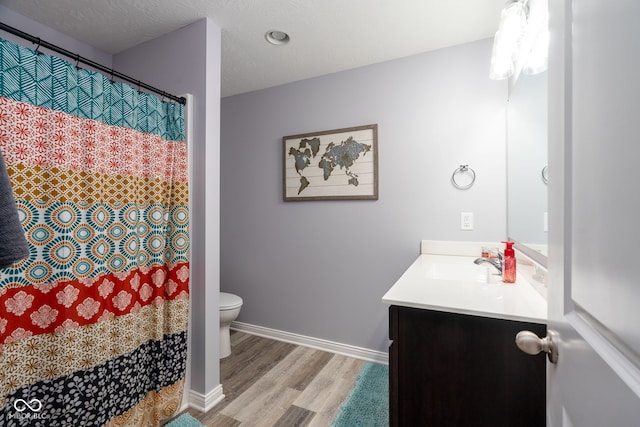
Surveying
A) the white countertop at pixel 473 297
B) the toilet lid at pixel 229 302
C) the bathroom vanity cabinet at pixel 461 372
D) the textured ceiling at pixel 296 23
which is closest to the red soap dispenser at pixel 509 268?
the white countertop at pixel 473 297

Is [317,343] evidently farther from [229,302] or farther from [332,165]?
[332,165]

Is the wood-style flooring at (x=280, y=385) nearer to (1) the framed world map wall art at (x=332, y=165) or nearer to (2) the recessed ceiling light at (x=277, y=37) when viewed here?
(1) the framed world map wall art at (x=332, y=165)

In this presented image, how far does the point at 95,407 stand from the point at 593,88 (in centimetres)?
200

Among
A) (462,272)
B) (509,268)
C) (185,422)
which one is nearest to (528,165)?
(509,268)

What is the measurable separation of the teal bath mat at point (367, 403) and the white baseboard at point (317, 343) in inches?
5.8

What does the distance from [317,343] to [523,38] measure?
2428mm

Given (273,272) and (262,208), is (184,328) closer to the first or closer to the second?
(273,272)

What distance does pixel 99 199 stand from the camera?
1363 mm

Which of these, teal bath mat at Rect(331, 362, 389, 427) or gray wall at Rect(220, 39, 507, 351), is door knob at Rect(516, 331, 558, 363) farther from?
gray wall at Rect(220, 39, 507, 351)

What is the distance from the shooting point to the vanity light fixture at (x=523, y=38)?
1.20m

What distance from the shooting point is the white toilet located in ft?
7.18

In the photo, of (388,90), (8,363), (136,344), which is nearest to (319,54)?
(388,90)

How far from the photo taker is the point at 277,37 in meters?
2.01

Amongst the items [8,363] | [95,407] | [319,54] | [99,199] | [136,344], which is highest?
[319,54]
